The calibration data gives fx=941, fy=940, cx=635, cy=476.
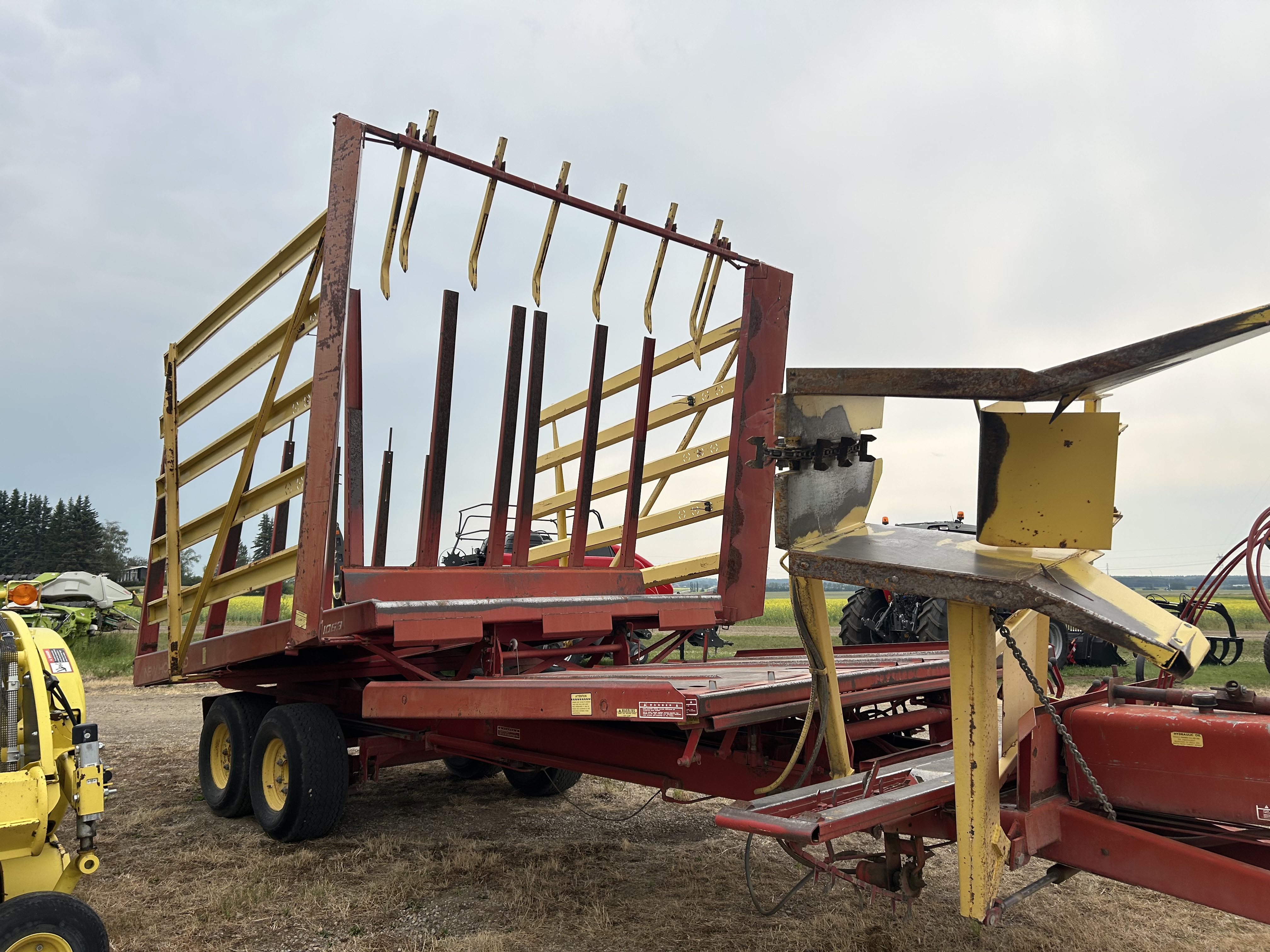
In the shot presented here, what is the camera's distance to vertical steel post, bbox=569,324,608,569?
5219mm

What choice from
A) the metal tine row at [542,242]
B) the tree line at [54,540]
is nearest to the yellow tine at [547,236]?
the metal tine row at [542,242]

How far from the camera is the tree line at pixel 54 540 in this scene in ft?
197

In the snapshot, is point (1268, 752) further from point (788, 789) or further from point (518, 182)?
point (518, 182)

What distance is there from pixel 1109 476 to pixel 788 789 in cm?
153

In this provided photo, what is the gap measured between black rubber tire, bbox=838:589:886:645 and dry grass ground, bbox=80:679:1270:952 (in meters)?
6.62

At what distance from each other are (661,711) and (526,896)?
1.64 meters

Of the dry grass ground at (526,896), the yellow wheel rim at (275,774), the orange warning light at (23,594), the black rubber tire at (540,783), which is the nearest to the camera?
the orange warning light at (23,594)

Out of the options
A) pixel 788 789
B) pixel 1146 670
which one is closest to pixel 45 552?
pixel 1146 670

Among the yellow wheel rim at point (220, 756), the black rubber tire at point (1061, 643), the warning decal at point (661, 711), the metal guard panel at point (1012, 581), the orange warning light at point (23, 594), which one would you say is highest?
the metal guard panel at point (1012, 581)

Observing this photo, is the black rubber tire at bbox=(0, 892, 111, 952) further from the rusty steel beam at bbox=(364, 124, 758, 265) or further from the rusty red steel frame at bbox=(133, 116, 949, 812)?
the rusty steel beam at bbox=(364, 124, 758, 265)

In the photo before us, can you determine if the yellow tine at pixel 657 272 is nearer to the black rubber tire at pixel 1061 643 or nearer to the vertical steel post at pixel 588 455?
the vertical steel post at pixel 588 455

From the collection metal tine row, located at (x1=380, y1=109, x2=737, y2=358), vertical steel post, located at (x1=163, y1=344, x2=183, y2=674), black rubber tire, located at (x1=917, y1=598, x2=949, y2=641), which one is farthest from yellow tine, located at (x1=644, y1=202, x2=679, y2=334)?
black rubber tire, located at (x1=917, y1=598, x2=949, y2=641)

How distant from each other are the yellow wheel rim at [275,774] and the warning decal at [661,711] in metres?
2.76

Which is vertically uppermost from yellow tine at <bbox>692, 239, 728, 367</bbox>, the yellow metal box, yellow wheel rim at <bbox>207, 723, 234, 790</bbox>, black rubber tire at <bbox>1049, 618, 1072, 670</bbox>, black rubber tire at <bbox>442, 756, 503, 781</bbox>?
yellow tine at <bbox>692, 239, 728, 367</bbox>
